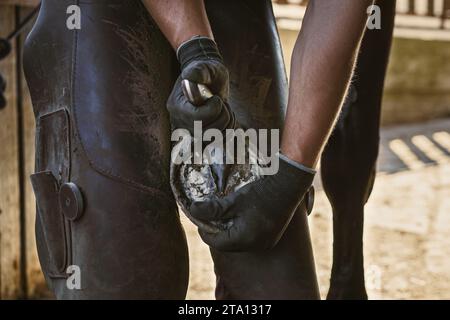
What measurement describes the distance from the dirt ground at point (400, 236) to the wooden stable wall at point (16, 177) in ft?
2.14

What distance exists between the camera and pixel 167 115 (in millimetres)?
1250

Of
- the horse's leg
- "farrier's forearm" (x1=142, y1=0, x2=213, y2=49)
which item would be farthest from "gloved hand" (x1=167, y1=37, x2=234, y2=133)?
the horse's leg

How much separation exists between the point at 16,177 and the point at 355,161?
56.0 inches

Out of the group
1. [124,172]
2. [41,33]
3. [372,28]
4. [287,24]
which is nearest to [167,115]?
[124,172]

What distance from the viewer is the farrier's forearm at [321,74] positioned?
3.58ft

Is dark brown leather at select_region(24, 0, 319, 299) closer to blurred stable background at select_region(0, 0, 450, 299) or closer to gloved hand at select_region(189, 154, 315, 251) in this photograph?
gloved hand at select_region(189, 154, 315, 251)

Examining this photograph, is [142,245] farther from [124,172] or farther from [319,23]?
[319,23]

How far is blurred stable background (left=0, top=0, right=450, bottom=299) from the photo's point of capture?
8.95 ft

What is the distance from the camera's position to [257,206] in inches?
43.2

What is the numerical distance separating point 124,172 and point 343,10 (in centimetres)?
41

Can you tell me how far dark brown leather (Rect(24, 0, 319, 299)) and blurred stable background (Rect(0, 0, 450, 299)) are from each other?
1478 millimetres

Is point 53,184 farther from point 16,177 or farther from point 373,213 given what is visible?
point 373,213

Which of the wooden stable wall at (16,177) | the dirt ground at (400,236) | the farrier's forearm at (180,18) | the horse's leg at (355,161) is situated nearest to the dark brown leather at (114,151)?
the farrier's forearm at (180,18)

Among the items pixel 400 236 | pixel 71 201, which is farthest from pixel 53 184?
pixel 400 236
